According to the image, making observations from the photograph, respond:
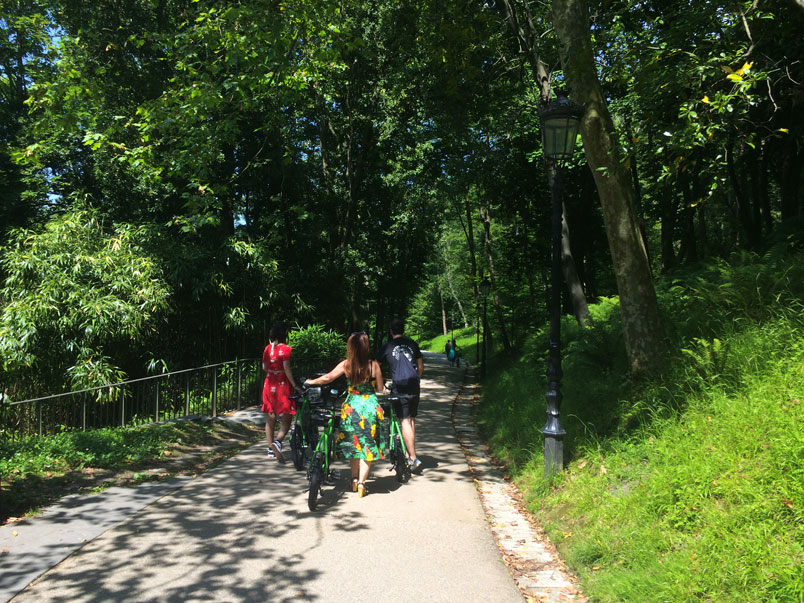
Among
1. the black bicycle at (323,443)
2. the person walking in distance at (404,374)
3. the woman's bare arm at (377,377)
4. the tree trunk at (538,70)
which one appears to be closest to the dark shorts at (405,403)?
the person walking in distance at (404,374)

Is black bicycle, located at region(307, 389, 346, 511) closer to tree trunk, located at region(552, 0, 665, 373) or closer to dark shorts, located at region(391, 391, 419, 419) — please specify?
dark shorts, located at region(391, 391, 419, 419)

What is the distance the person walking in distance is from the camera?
6.96 m

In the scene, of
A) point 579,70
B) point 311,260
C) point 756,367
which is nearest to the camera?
point 756,367

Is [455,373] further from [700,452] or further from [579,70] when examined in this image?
[700,452]

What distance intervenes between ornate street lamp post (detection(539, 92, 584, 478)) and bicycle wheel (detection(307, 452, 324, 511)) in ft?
8.06

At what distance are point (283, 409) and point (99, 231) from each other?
310 inches

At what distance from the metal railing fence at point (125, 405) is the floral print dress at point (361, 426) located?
5.31 metres

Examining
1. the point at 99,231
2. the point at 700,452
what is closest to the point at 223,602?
the point at 700,452

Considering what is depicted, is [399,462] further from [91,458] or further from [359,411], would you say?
[91,458]

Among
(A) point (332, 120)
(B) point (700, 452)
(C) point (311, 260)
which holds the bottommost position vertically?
(B) point (700, 452)

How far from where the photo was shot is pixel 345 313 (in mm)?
19734

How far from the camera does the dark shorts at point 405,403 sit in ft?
22.9

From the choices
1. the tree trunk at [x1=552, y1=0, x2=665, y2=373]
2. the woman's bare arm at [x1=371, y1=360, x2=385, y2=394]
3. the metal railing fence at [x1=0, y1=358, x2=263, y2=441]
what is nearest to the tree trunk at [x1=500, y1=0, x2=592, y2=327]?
the tree trunk at [x1=552, y1=0, x2=665, y2=373]

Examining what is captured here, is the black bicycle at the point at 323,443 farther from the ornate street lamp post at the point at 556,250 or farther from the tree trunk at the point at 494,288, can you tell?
the tree trunk at the point at 494,288
